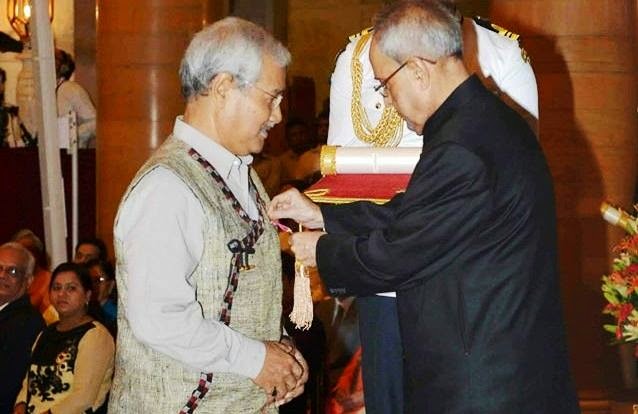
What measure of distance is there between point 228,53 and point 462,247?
2.59 feet

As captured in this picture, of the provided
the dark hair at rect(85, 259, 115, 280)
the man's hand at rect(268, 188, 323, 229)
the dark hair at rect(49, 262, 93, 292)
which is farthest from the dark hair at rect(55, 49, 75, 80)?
the man's hand at rect(268, 188, 323, 229)

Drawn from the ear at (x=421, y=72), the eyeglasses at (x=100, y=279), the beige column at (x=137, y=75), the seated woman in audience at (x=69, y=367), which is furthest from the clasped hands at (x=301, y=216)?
the beige column at (x=137, y=75)

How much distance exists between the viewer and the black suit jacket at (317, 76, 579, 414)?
3215mm

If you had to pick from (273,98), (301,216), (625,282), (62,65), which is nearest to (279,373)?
(301,216)

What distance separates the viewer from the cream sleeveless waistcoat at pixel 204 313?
10.8 ft

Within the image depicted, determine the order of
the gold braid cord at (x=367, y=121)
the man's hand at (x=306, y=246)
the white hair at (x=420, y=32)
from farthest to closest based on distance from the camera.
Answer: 1. the gold braid cord at (x=367, y=121)
2. the man's hand at (x=306, y=246)
3. the white hair at (x=420, y=32)

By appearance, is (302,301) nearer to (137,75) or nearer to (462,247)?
(462,247)

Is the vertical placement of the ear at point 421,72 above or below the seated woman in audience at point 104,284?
above

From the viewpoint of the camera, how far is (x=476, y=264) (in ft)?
10.7

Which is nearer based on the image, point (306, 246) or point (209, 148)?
point (209, 148)

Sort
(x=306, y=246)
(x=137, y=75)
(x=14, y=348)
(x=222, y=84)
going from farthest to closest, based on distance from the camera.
Result: 1. (x=137, y=75)
2. (x=14, y=348)
3. (x=306, y=246)
4. (x=222, y=84)

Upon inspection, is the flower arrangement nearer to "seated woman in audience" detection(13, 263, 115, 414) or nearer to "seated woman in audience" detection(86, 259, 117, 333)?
"seated woman in audience" detection(13, 263, 115, 414)

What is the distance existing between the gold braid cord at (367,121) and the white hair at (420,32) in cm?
92

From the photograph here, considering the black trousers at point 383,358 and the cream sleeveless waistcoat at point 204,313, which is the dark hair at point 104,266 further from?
the cream sleeveless waistcoat at point 204,313
